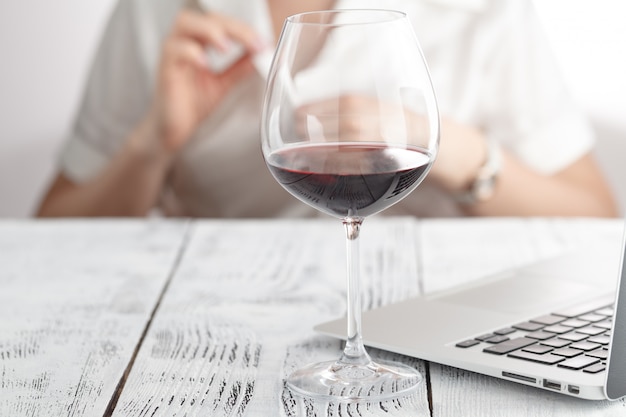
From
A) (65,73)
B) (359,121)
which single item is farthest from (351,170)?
(65,73)

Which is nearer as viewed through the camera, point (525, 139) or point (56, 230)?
point (56, 230)

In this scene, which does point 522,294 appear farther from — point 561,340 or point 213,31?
point 213,31

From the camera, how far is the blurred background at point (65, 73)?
224cm

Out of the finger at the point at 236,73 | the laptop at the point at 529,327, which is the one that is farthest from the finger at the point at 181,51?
the laptop at the point at 529,327

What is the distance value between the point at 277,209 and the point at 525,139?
57cm

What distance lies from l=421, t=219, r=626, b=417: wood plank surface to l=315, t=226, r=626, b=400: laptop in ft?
0.04

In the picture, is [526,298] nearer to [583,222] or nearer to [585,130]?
[583,222]

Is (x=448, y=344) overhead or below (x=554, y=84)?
below

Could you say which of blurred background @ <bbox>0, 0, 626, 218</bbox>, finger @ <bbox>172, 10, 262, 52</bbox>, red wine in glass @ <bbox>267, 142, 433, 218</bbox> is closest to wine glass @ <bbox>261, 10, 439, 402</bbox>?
red wine in glass @ <bbox>267, 142, 433, 218</bbox>

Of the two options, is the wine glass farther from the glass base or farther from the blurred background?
the blurred background

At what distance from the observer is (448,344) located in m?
0.68

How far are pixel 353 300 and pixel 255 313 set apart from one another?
0.24 metres

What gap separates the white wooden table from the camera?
62 cm

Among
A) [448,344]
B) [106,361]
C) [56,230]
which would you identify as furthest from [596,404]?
[56,230]
